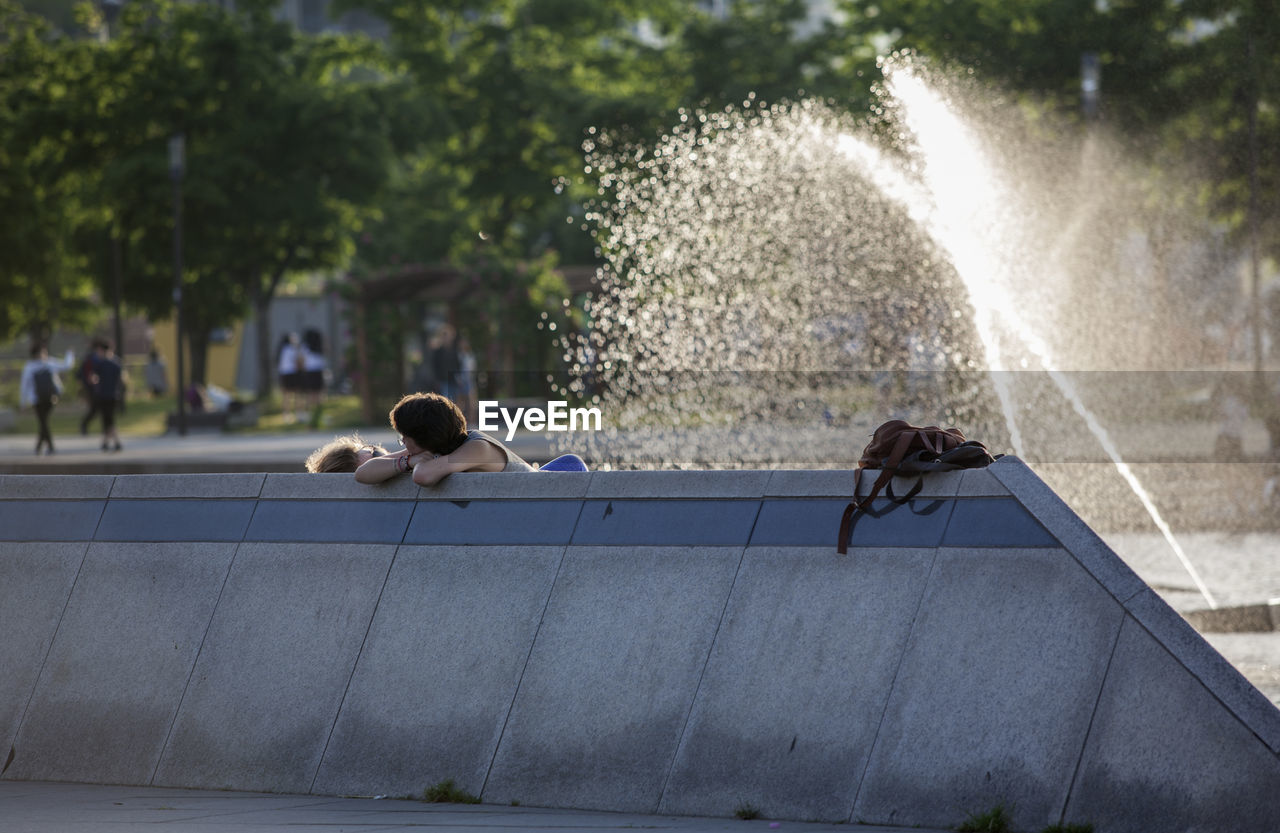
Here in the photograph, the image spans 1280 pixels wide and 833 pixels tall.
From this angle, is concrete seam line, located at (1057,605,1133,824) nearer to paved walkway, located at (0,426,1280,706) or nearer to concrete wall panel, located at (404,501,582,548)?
concrete wall panel, located at (404,501,582,548)

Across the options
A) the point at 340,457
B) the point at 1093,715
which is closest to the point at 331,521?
the point at 340,457

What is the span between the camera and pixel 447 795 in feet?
19.2

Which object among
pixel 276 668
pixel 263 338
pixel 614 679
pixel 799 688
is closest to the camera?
pixel 799 688

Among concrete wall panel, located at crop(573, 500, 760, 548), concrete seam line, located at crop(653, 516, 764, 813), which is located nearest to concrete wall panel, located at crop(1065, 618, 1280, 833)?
concrete seam line, located at crop(653, 516, 764, 813)

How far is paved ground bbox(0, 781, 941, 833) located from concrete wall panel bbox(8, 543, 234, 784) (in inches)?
16.0

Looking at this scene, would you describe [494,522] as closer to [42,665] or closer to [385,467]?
[385,467]

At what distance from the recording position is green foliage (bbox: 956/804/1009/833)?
4.99 metres

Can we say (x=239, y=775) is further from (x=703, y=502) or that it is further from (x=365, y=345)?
(x=365, y=345)

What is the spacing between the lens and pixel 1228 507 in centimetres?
1670

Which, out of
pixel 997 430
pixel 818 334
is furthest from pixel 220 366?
pixel 997 430

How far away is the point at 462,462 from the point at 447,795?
4.35ft

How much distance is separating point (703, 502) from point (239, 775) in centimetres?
207

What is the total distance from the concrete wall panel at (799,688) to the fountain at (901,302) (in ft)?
35.9

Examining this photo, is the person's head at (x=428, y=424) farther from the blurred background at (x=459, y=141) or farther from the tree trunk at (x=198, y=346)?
the tree trunk at (x=198, y=346)
